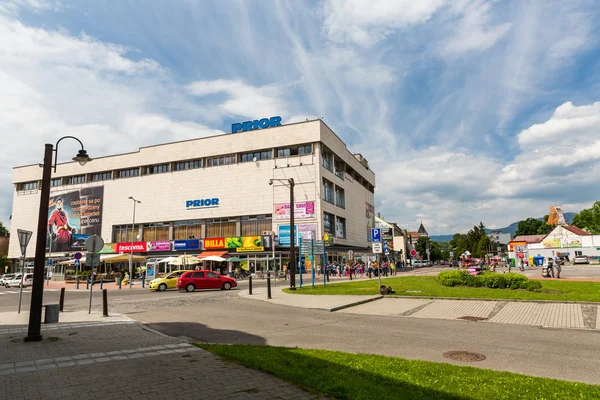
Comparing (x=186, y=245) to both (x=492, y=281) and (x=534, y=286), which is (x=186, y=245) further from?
(x=534, y=286)

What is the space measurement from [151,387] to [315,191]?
51009 mm

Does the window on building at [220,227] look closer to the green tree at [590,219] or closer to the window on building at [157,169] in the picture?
the window on building at [157,169]

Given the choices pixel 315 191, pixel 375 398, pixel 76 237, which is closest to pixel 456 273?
pixel 375 398

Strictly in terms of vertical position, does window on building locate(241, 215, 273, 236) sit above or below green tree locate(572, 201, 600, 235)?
below

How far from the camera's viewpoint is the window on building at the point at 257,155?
60.1 meters

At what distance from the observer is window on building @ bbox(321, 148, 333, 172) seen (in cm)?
5987

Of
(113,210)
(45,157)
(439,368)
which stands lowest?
(439,368)

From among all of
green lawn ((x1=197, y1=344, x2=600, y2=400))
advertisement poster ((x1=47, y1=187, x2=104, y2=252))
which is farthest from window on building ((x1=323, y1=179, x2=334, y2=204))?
green lawn ((x1=197, y1=344, x2=600, y2=400))

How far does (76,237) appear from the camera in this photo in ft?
230

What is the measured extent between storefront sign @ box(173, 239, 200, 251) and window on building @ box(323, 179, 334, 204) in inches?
846

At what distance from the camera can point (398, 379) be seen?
5.68 meters

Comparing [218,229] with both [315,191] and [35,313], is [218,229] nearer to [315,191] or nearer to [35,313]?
[315,191]

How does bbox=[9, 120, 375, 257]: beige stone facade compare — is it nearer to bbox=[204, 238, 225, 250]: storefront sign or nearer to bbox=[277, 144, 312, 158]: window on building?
bbox=[277, 144, 312, 158]: window on building

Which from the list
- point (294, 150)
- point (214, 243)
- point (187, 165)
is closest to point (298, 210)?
point (294, 150)
